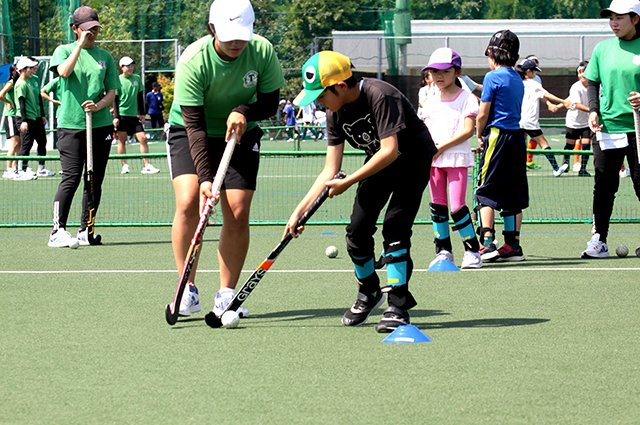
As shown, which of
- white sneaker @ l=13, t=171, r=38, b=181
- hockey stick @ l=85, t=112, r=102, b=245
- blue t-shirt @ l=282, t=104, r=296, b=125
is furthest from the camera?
blue t-shirt @ l=282, t=104, r=296, b=125

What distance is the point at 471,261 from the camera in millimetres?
7098

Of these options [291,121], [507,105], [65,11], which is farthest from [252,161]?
[291,121]

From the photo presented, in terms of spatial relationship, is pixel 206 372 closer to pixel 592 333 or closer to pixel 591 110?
pixel 592 333

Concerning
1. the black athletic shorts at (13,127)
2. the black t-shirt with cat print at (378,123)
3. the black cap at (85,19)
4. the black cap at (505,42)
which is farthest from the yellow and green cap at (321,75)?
the black athletic shorts at (13,127)

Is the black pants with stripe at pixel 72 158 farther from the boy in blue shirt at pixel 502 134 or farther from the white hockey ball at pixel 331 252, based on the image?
the boy in blue shirt at pixel 502 134

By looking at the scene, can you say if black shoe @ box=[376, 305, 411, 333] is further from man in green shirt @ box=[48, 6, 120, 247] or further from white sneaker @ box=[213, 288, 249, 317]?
man in green shirt @ box=[48, 6, 120, 247]

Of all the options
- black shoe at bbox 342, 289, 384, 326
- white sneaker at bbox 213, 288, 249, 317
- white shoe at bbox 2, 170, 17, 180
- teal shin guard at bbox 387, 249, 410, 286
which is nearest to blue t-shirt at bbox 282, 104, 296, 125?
white shoe at bbox 2, 170, 17, 180

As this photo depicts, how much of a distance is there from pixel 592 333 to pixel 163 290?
3077 mm

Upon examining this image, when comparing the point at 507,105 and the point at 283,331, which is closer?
the point at 283,331

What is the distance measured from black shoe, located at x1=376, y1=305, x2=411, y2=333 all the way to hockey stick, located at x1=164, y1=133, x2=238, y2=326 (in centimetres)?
116

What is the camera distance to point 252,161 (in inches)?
207

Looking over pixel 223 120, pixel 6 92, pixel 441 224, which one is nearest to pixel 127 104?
pixel 6 92

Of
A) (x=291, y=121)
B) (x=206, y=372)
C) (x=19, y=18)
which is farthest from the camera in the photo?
(x=291, y=121)

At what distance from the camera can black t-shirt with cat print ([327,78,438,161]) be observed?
4.55m
